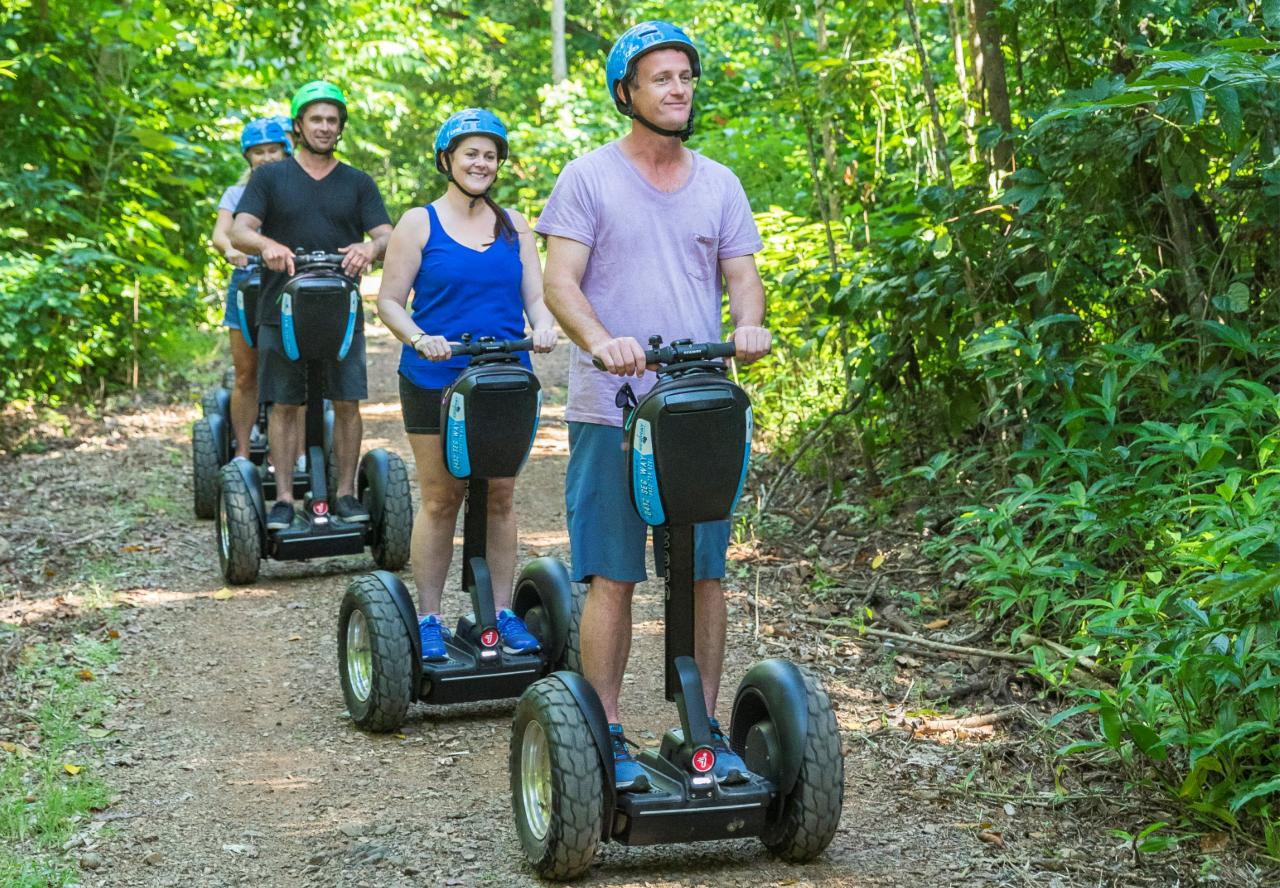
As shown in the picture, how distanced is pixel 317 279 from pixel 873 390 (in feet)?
9.31

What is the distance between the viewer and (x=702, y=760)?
3.60 meters

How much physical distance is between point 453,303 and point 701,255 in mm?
1683

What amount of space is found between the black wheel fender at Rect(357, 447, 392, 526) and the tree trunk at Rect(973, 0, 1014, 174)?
339 cm

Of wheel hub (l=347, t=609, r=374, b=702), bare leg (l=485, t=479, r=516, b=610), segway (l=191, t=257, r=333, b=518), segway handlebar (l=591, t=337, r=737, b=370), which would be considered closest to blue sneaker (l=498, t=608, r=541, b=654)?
bare leg (l=485, t=479, r=516, b=610)

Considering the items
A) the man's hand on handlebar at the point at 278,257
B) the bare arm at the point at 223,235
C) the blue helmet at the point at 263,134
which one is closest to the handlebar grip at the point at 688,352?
the man's hand on handlebar at the point at 278,257

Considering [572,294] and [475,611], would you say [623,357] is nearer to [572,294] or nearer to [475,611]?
[572,294]

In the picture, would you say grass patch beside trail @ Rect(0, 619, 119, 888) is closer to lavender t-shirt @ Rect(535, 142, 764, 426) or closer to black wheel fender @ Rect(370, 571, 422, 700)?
black wheel fender @ Rect(370, 571, 422, 700)

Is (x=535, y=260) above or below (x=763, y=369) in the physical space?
above

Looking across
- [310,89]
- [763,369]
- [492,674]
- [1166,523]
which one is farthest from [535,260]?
[763,369]

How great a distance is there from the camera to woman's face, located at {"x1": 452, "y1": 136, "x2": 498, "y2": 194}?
Result: 5.19 metres

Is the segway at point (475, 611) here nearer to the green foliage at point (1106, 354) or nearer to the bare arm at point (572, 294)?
the bare arm at point (572, 294)

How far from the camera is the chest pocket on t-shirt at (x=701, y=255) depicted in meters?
3.81

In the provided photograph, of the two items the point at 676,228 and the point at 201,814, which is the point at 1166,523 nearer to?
the point at 676,228

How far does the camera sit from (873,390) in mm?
7141
